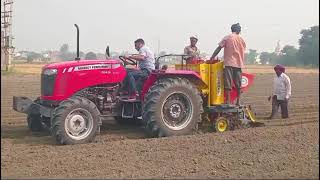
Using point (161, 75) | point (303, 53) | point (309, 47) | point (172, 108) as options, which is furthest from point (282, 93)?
point (309, 47)

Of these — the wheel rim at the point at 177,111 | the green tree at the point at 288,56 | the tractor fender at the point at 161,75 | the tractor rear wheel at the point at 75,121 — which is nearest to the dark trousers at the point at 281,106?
the tractor fender at the point at 161,75

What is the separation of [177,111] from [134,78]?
0.90 m

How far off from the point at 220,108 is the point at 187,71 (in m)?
0.85

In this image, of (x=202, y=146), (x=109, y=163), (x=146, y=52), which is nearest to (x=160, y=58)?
(x=146, y=52)

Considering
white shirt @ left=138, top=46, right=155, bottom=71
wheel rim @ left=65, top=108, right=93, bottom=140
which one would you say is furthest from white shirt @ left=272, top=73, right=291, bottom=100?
wheel rim @ left=65, top=108, right=93, bottom=140

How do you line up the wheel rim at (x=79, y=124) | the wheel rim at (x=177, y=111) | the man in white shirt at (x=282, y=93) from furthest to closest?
the man in white shirt at (x=282, y=93)
the wheel rim at (x=177, y=111)
the wheel rim at (x=79, y=124)

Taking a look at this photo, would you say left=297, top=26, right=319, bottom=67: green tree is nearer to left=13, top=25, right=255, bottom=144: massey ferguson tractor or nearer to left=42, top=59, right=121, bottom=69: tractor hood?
left=13, top=25, right=255, bottom=144: massey ferguson tractor

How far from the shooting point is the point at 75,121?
24.0 ft

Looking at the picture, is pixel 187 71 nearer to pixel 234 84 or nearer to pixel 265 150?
pixel 234 84

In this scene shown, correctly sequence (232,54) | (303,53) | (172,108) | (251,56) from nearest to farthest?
(303,53) < (172,108) < (232,54) < (251,56)

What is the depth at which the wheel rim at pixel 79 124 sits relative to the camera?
7.26 meters

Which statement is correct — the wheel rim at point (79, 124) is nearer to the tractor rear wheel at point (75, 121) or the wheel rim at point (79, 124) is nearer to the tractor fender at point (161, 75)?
the tractor rear wheel at point (75, 121)

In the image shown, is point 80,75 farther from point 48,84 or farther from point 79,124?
point 79,124

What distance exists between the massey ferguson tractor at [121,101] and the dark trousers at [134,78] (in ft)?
0.22
